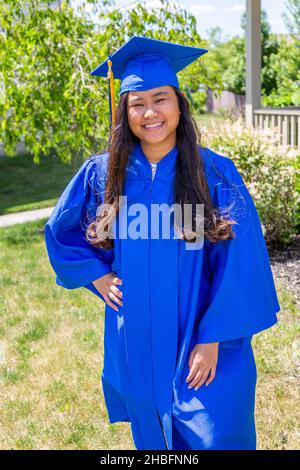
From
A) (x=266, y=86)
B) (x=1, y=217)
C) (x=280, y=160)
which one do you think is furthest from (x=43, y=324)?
(x=266, y=86)

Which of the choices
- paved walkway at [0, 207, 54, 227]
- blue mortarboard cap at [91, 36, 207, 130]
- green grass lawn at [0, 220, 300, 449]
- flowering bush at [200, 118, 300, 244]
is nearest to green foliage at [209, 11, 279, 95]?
paved walkway at [0, 207, 54, 227]

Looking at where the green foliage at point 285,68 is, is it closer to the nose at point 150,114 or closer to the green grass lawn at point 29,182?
the green grass lawn at point 29,182

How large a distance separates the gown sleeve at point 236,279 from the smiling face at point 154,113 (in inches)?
9.6

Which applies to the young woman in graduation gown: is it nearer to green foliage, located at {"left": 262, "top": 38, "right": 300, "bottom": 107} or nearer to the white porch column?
the white porch column

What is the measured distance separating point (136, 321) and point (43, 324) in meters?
2.99

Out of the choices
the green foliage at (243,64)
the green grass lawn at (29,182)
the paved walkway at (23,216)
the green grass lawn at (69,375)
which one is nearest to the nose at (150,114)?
the green grass lawn at (69,375)

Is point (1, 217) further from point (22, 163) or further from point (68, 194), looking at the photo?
point (68, 194)

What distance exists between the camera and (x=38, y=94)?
7.80 metres

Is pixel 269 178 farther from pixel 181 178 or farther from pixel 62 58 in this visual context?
pixel 181 178

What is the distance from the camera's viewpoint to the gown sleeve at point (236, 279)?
200 cm

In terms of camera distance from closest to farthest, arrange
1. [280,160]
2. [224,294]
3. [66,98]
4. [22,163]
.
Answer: [224,294] → [280,160] → [66,98] → [22,163]

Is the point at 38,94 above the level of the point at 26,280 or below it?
above

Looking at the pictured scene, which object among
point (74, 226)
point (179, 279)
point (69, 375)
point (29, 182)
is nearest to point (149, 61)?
point (74, 226)

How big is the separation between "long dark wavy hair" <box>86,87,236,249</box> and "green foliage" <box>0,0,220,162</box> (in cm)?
531
